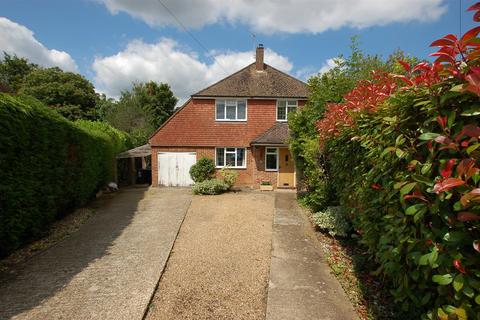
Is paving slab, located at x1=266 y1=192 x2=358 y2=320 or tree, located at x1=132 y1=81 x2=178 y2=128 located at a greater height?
tree, located at x1=132 y1=81 x2=178 y2=128

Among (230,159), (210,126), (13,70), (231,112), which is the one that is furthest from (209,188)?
(13,70)

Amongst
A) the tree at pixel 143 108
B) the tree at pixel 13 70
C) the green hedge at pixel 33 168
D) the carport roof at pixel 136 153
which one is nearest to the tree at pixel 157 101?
the tree at pixel 143 108

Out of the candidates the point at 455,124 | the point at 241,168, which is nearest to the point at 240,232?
the point at 455,124

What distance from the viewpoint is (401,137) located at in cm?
219

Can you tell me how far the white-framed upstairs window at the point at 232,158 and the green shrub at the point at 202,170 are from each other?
1.68 ft

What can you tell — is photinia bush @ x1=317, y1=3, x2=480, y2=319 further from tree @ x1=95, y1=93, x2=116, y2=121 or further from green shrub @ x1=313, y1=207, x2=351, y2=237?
tree @ x1=95, y1=93, x2=116, y2=121

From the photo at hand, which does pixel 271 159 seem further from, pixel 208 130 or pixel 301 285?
pixel 301 285

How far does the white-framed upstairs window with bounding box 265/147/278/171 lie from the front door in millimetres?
232

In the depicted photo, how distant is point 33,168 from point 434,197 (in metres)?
7.17

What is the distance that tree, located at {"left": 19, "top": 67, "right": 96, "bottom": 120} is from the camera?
31688 mm

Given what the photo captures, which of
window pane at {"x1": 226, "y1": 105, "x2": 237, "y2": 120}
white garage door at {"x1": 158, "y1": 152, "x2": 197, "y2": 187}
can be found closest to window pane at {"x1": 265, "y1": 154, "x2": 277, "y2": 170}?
window pane at {"x1": 226, "y1": 105, "x2": 237, "y2": 120}

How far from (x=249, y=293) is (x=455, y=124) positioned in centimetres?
377

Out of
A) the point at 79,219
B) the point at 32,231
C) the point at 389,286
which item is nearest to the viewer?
the point at 389,286

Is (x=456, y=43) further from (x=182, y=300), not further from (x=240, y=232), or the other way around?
(x=240, y=232)
